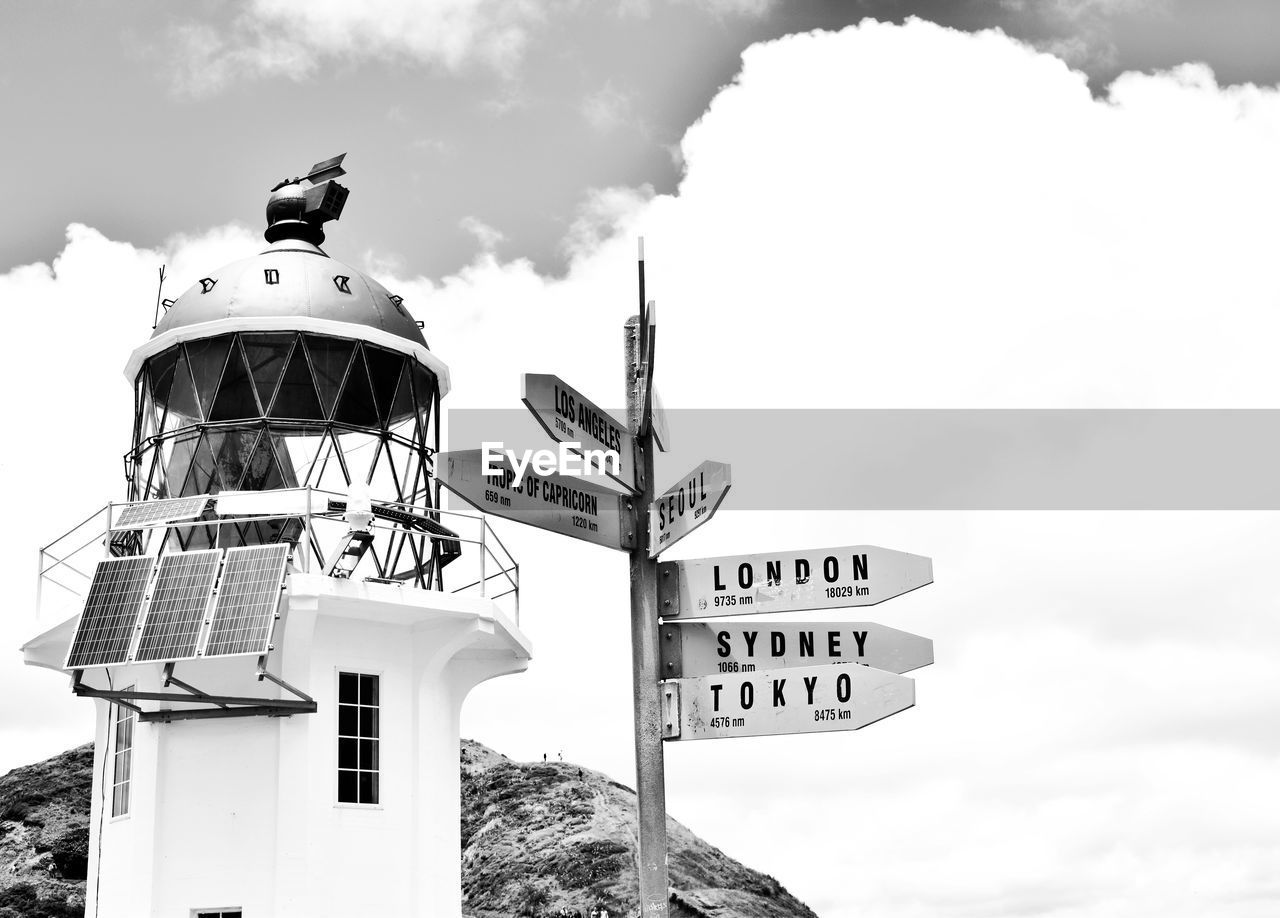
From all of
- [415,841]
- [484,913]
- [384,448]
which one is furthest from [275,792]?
[484,913]

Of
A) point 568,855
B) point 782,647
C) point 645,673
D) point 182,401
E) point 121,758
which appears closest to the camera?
point 645,673

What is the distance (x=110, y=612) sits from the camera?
15781 millimetres

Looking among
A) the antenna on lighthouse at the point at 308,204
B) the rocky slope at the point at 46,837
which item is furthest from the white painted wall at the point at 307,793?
the rocky slope at the point at 46,837

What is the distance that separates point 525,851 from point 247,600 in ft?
61.7

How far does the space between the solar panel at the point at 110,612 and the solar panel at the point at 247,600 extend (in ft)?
3.02

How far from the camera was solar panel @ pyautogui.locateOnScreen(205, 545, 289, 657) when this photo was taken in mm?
15016

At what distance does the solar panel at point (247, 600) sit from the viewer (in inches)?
591

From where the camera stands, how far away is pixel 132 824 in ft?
54.3

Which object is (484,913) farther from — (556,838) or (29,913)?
(29,913)

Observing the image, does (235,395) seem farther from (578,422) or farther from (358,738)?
(578,422)

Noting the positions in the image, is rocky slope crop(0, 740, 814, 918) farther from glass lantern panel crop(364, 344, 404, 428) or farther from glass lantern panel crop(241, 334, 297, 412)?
glass lantern panel crop(241, 334, 297, 412)

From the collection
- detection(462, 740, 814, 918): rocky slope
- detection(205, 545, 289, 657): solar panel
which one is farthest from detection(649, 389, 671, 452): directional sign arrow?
detection(462, 740, 814, 918): rocky slope

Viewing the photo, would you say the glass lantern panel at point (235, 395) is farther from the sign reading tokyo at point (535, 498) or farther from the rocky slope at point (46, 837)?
the rocky slope at point (46, 837)

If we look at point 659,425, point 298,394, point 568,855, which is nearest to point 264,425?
point 298,394
